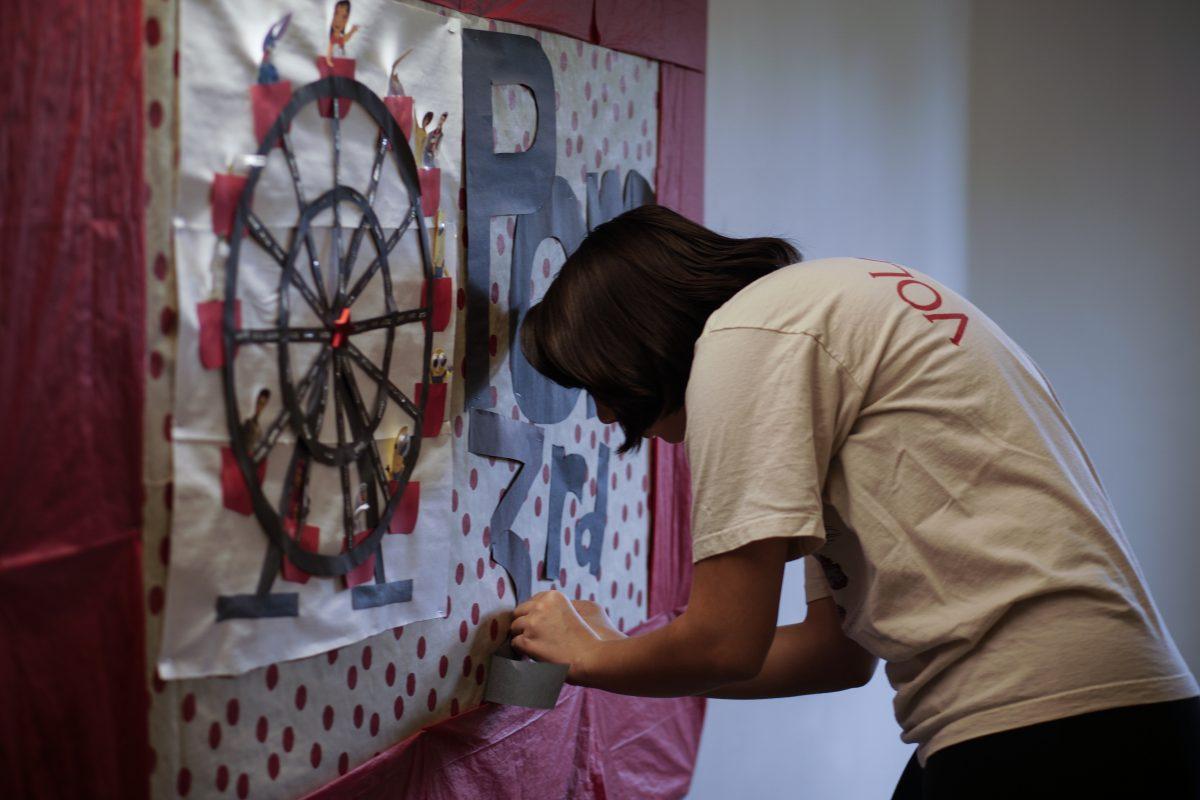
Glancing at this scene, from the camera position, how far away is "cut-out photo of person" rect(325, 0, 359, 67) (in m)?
1.14

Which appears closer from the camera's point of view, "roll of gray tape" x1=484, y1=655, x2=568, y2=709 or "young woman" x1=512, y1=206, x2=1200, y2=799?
"young woman" x1=512, y1=206, x2=1200, y2=799

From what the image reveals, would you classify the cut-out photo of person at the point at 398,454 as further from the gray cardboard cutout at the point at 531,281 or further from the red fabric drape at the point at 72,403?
the red fabric drape at the point at 72,403

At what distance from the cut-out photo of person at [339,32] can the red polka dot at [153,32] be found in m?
0.20

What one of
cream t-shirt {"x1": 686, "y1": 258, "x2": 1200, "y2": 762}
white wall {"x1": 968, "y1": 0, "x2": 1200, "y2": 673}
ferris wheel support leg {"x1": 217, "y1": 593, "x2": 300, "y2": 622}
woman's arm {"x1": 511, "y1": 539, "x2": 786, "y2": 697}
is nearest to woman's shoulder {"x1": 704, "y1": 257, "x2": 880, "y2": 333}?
cream t-shirt {"x1": 686, "y1": 258, "x2": 1200, "y2": 762}

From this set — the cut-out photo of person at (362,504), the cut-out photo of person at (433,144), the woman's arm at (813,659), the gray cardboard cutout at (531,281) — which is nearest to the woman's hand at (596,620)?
the woman's arm at (813,659)

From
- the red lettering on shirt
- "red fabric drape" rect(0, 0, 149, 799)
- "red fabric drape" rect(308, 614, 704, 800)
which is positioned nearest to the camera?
"red fabric drape" rect(0, 0, 149, 799)

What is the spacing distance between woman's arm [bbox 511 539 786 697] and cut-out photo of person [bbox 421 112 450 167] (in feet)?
1.82

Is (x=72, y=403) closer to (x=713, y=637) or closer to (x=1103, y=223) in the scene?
(x=713, y=637)

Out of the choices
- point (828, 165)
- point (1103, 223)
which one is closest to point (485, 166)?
point (828, 165)

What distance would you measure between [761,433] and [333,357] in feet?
1.44

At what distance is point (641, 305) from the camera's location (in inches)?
47.4

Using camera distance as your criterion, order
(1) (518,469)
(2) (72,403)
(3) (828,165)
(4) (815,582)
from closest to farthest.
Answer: (2) (72,403)
(4) (815,582)
(1) (518,469)
(3) (828,165)

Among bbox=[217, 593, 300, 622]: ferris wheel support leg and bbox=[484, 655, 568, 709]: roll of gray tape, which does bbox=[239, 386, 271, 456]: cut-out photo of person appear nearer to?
bbox=[217, 593, 300, 622]: ferris wheel support leg

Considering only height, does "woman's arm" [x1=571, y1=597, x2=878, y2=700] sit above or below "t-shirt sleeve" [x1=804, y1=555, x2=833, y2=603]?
below
